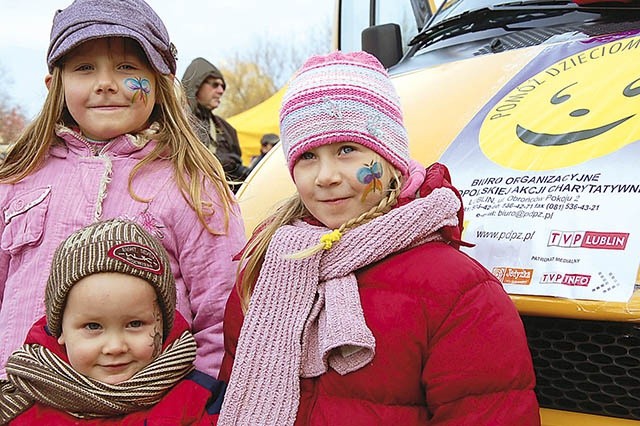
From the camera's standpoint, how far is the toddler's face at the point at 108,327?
6.86 ft

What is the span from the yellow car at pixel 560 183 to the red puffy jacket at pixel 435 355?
0.82 feet

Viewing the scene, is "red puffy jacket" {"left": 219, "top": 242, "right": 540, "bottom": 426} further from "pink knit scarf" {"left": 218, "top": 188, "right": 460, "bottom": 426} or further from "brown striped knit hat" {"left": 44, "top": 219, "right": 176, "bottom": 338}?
"brown striped knit hat" {"left": 44, "top": 219, "right": 176, "bottom": 338}

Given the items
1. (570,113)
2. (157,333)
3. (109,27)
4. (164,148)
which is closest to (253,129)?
(164,148)

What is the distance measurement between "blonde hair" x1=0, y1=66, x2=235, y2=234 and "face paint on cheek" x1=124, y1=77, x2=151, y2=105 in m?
0.08

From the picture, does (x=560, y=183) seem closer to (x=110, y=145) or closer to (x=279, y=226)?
(x=279, y=226)

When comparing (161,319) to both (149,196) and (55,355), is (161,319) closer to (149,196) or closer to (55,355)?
(55,355)

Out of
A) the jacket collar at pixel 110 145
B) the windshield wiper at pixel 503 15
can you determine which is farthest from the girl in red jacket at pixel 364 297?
the windshield wiper at pixel 503 15

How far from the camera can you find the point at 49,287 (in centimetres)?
218

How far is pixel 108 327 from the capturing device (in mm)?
2111

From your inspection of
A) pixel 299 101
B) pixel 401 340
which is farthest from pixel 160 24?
pixel 401 340

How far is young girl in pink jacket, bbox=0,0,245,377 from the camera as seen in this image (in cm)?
244

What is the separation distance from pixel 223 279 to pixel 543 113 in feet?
3.33

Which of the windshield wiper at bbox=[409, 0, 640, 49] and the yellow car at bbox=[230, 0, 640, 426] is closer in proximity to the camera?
the yellow car at bbox=[230, 0, 640, 426]

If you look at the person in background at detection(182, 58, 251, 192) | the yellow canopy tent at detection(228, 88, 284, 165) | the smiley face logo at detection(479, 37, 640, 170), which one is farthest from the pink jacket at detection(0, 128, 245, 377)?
the yellow canopy tent at detection(228, 88, 284, 165)
